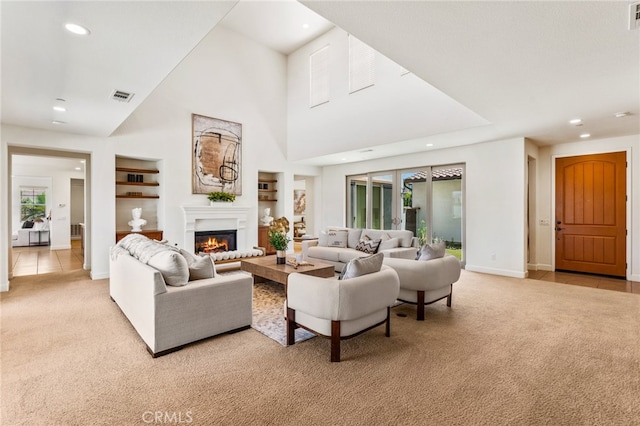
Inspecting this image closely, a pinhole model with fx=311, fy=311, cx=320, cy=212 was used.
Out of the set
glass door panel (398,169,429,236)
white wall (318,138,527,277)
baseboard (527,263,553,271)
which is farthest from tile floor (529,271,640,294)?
glass door panel (398,169,429,236)

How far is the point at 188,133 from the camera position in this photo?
6.88 meters

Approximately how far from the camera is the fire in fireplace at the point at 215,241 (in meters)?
7.14

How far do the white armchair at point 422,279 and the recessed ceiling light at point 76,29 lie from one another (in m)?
3.54

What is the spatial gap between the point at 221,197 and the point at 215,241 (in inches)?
42.2

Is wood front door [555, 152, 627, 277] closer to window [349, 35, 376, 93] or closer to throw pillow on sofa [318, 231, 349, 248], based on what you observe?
window [349, 35, 376, 93]

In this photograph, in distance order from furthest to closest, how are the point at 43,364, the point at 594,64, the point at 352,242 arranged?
the point at 352,242, the point at 594,64, the point at 43,364

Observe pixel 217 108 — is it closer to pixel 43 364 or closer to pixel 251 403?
pixel 43 364

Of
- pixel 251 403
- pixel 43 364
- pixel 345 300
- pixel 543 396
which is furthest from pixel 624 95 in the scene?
pixel 43 364

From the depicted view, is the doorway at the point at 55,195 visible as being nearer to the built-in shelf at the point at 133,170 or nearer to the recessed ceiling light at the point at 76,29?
the built-in shelf at the point at 133,170

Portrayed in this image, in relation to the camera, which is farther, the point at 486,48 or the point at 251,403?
the point at 486,48

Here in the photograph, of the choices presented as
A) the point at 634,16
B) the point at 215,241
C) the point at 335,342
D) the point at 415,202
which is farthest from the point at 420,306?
the point at 215,241

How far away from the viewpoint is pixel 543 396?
210 centimetres

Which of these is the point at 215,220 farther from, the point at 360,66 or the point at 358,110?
the point at 360,66

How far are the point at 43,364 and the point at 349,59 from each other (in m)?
7.13
